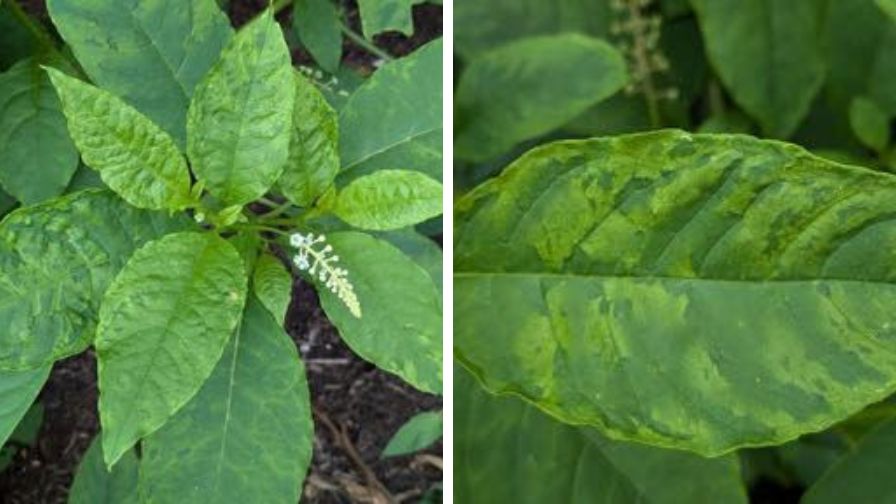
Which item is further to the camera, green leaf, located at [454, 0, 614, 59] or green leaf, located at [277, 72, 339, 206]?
green leaf, located at [454, 0, 614, 59]

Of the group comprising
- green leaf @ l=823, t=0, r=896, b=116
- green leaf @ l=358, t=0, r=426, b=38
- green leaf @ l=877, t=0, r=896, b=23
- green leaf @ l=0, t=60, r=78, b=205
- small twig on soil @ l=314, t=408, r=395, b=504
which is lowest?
small twig on soil @ l=314, t=408, r=395, b=504

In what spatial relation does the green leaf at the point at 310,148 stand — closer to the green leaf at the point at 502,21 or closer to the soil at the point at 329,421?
the green leaf at the point at 502,21

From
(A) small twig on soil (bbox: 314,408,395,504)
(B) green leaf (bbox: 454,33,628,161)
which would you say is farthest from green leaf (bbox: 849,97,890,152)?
(A) small twig on soil (bbox: 314,408,395,504)

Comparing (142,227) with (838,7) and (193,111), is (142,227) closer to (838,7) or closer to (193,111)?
(193,111)

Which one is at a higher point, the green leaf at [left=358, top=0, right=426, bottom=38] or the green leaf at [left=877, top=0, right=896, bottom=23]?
the green leaf at [left=877, top=0, right=896, bottom=23]

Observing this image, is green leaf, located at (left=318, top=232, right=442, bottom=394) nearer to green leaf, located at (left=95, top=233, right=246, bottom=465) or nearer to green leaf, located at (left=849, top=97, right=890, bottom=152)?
green leaf, located at (left=95, top=233, right=246, bottom=465)

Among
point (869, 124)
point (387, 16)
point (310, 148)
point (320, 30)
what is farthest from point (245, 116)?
point (869, 124)

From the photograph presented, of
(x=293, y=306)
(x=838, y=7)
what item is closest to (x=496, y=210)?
(x=838, y=7)

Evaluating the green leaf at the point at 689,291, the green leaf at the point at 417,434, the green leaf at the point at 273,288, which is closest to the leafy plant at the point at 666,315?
the green leaf at the point at 689,291
